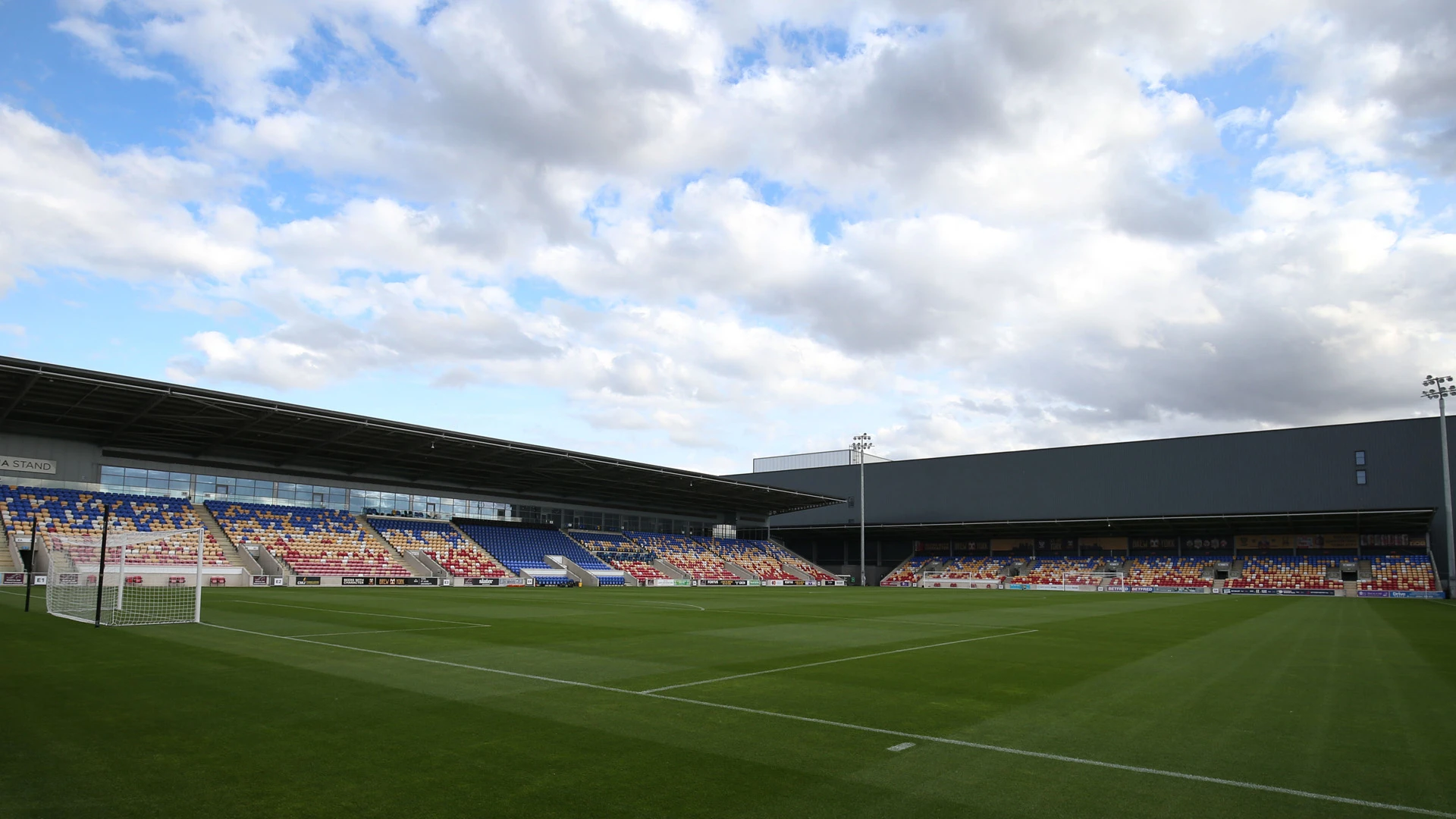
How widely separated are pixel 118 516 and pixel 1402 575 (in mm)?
81239

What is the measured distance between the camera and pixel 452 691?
10945mm

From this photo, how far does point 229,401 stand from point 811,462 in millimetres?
67704

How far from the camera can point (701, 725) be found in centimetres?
→ 915

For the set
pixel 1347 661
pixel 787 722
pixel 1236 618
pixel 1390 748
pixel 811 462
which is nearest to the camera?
pixel 1390 748

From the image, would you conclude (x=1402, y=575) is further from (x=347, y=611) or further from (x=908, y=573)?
(x=347, y=611)

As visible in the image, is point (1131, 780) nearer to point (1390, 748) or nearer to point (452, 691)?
point (1390, 748)

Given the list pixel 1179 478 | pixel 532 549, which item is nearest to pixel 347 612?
pixel 532 549

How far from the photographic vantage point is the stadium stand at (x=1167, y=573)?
6450 cm

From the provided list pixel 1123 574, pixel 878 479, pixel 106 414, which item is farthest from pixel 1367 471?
pixel 106 414

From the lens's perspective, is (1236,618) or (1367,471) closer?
(1236,618)

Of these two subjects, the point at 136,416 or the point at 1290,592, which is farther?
the point at 1290,592

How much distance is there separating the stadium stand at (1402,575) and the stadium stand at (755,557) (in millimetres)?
43389

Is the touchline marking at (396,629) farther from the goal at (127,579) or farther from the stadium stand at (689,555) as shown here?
the stadium stand at (689,555)

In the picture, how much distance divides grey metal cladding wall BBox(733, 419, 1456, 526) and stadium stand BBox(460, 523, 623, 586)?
32700 mm
